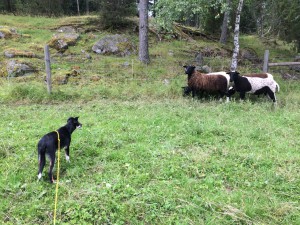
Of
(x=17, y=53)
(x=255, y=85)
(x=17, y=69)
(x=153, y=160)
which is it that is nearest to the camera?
(x=153, y=160)

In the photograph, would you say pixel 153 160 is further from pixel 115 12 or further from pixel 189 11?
pixel 115 12

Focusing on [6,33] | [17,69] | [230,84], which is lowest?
[230,84]

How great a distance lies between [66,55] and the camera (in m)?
14.4

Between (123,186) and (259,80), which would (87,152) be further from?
(259,80)

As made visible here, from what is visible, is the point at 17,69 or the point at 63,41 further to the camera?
the point at 63,41

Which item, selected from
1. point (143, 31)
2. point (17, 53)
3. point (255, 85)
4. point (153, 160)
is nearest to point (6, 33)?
point (17, 53)

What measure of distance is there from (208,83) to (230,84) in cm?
79

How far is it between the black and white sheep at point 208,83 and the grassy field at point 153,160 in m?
0.53

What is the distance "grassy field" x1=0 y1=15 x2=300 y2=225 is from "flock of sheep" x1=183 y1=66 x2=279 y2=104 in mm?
497

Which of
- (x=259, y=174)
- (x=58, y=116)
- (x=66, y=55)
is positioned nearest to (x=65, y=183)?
(x=259, y=174)

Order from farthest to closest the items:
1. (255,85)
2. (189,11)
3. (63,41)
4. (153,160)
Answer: (63,41)
(189,11)
(255,85)
(153,160)

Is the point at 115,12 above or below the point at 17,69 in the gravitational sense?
above

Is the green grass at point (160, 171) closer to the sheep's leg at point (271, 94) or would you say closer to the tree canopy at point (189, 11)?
the sheep's leg at point (271, 94)

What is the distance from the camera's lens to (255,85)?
9156mm
